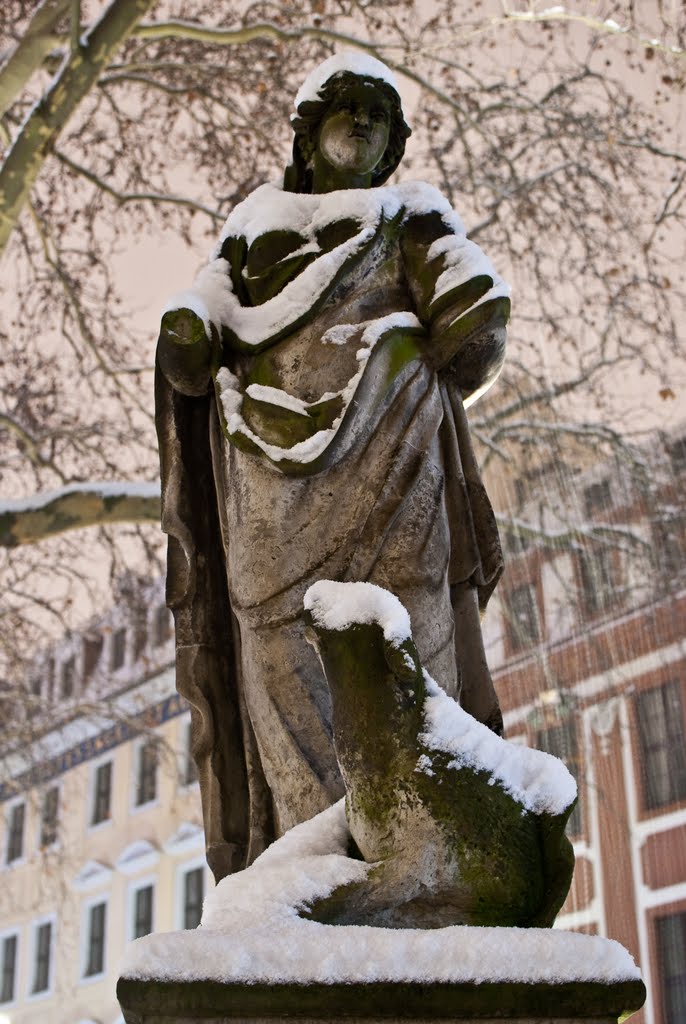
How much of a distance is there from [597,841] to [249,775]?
759 inches

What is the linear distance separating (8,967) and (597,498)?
73.6ft

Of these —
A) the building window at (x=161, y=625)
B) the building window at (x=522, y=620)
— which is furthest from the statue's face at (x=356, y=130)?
the building window at (x=161, y=625)

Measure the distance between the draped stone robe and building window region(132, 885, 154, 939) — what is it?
91.9 ft

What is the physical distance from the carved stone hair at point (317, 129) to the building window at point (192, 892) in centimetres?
2635

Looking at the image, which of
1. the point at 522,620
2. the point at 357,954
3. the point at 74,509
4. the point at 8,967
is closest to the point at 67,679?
the point at 8,967

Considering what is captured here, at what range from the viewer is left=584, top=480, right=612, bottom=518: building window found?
16.8m

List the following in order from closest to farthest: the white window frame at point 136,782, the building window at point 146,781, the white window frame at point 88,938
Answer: the white window frame at point 88,938
the white window frame at point 136,782
the building window at point 146,781

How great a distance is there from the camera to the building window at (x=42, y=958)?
109 ft

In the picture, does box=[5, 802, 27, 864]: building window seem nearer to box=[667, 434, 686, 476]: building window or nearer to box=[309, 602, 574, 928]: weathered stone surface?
box=[667, 434, 686, 476]: building window

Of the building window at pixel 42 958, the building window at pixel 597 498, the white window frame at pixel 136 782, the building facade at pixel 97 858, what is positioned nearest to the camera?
the building window at pixel 597 498

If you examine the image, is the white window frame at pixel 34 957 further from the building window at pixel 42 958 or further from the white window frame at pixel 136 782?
the white window frame at pixel 136 782

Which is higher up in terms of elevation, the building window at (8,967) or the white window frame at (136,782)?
the white window frame at (136,782)

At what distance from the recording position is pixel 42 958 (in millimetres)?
33781

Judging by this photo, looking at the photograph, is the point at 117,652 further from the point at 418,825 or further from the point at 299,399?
the point at 418,825
